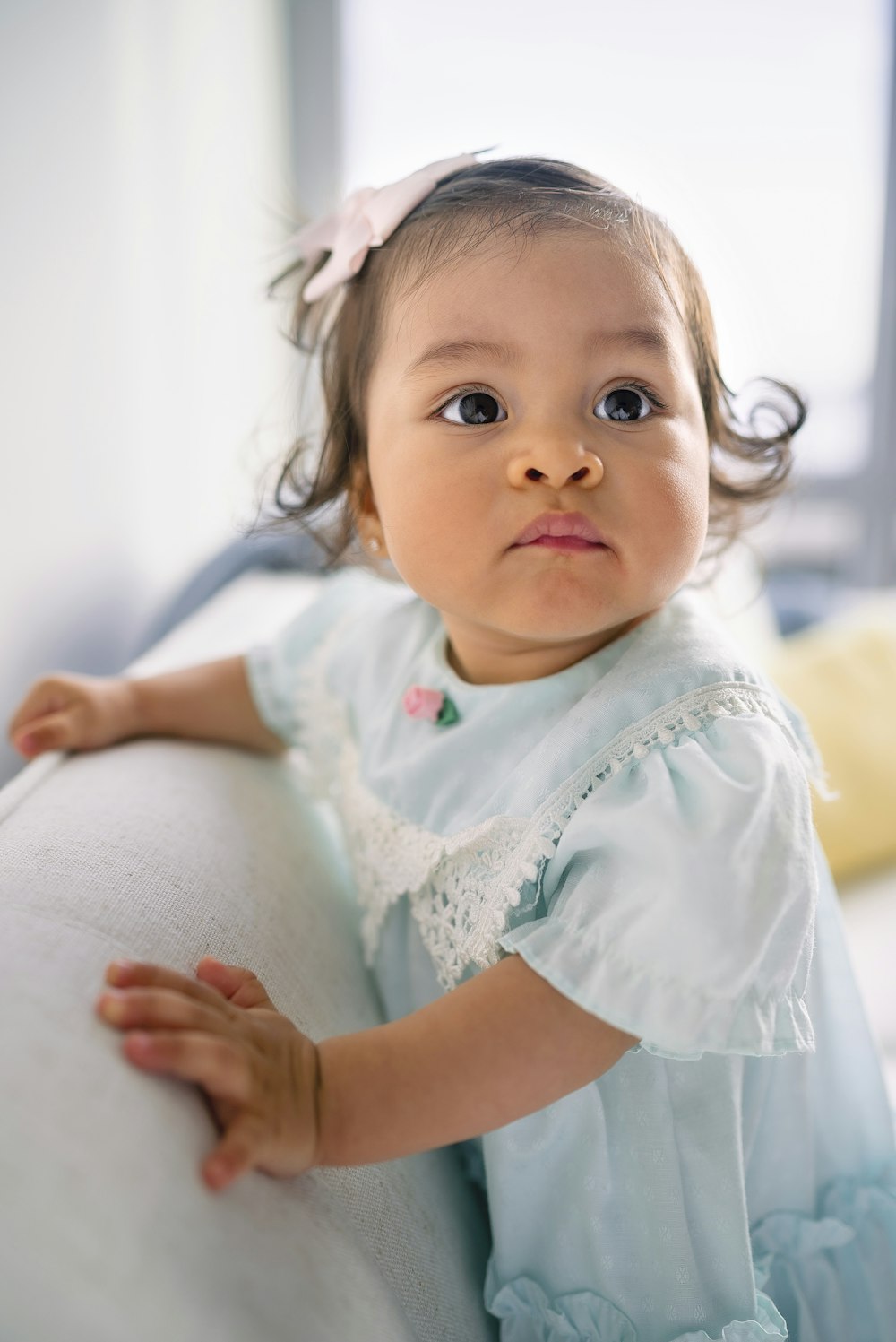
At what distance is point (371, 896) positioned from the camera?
2.77 feet

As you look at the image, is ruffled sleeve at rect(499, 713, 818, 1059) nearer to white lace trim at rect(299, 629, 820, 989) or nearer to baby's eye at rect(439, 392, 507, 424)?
white lace trim at rect(299, 629, 820, 989)

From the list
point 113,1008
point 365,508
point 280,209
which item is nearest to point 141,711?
point 365,508

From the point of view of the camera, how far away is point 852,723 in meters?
1.38

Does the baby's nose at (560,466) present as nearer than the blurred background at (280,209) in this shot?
Yes

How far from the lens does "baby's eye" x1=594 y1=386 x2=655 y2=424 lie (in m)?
0.71

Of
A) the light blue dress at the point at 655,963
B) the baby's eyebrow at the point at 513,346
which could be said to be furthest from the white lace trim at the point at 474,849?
the baby's eyebrow at the point at 513,346

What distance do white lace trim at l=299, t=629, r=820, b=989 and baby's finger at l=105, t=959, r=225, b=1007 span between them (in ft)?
0.64

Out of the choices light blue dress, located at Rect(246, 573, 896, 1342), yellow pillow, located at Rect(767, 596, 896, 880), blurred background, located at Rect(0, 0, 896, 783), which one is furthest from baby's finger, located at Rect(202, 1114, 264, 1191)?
yellow pillow, located at Rect(767, 596, 896, 880)

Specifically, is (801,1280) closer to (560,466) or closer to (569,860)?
(569,860)

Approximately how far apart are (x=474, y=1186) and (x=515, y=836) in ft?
1.04

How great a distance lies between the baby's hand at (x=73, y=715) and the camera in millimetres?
900

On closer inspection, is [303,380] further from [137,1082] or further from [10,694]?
[137,1082]

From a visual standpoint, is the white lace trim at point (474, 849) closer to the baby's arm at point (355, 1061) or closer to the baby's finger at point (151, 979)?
the baby's arm at point (355, 1061)

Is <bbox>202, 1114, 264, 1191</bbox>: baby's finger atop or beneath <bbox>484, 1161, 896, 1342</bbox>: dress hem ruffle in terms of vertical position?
atop
